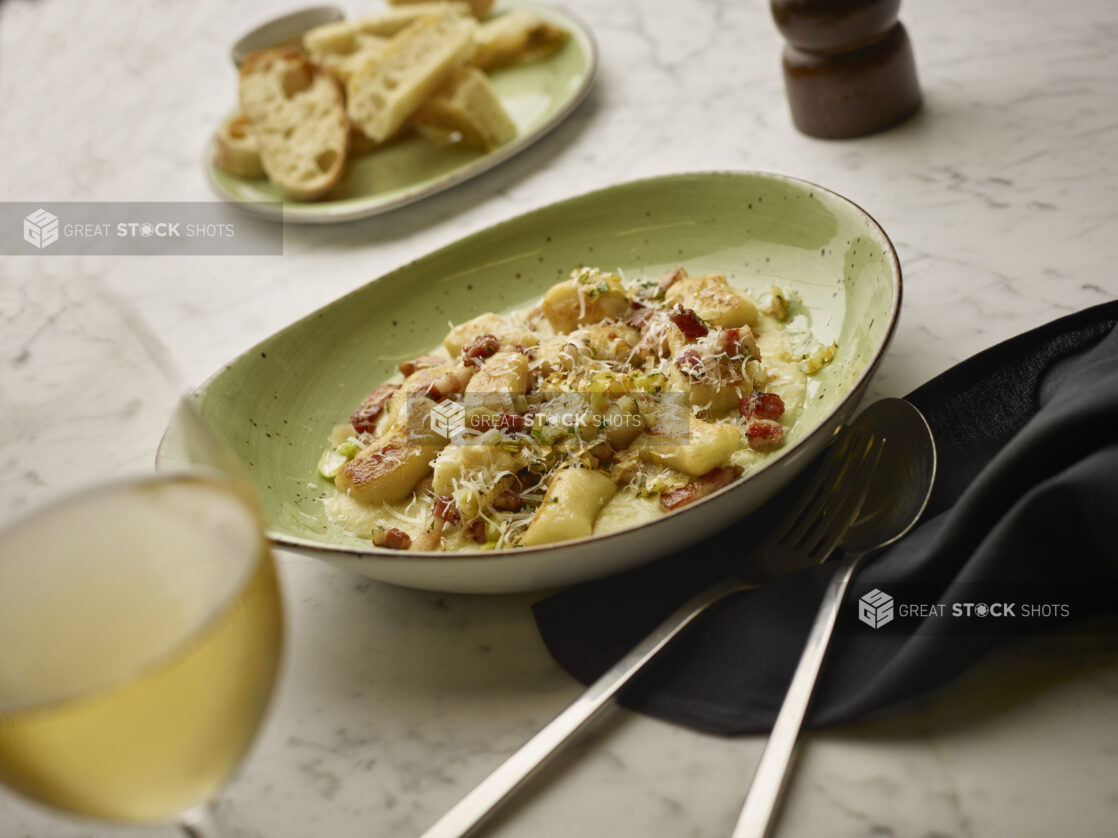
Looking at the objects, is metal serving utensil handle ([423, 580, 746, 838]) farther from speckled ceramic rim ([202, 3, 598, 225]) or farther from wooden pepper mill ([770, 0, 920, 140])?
speckled ceramic rim ([202, 3, 598, 225])

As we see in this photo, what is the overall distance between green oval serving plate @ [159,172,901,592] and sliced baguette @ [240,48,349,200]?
844mm

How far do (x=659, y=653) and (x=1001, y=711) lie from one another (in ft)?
1.19

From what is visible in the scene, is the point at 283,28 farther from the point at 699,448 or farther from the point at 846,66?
the point at 699,448

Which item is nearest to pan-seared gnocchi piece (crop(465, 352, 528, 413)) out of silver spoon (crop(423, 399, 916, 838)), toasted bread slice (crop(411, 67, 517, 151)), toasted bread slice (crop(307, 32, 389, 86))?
silver spoon (crop(423, 399, 916, 838))

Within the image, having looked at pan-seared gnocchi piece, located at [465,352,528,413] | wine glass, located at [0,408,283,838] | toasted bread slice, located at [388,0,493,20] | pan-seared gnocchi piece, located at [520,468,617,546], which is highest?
wine glass, located at [0,408,283,838]

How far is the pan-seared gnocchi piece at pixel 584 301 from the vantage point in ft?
5.53

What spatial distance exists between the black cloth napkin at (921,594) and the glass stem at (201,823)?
0.42m

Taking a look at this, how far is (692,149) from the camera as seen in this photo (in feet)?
8.20

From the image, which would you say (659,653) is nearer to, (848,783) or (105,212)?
(848,783)

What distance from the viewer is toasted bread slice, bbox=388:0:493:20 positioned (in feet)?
10.3

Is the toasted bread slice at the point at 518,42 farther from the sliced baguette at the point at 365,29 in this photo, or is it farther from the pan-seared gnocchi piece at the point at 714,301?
the pan-seared gnocchi piece at the point at 714,301

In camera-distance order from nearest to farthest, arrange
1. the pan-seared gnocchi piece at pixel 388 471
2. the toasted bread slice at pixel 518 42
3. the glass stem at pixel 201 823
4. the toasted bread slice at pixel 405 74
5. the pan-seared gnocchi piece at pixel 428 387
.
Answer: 1. the glass stem at pixel 201 823
2. the pan-seared gnocchi piece at pixel 388 471
3. the pan-seared gnocchi piece at pixel 428 387
4. the toasted bread slice at pixel 405 74
5. the toasted bread slice at pixel 518 42

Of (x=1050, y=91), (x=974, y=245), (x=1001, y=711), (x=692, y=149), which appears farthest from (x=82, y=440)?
(x=1050, y=91)

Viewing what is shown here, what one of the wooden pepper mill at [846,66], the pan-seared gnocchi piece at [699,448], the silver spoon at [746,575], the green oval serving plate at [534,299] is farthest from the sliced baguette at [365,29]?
the silver spoon at [746,575]
